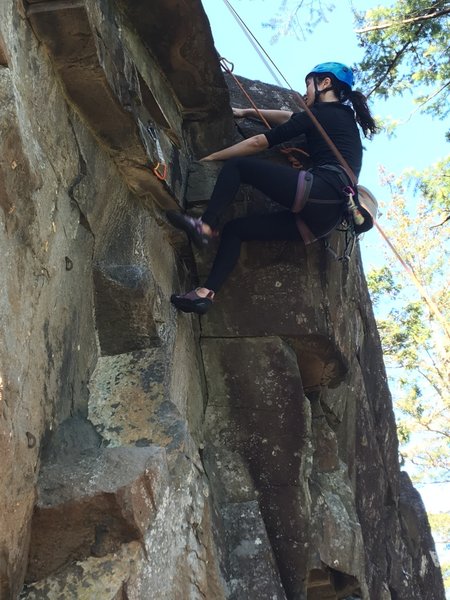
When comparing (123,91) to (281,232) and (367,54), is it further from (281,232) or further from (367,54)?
(367,54)

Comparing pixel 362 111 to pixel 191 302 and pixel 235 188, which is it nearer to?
pixel 235 188

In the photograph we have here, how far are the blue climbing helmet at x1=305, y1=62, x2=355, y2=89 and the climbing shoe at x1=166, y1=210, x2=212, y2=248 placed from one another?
143cm

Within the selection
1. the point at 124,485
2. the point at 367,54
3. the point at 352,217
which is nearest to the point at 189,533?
the point at 124,485

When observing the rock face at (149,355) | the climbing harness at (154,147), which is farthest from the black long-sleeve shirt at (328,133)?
the climbing harness at (154,147)

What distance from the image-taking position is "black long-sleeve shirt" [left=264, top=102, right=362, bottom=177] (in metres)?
4.32

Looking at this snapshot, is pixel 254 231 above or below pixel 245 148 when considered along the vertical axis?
below

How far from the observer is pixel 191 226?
396 centimetres

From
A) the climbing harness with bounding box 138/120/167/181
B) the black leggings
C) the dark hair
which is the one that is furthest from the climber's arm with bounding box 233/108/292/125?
the climbing harness with bounding box 138/120/167/181

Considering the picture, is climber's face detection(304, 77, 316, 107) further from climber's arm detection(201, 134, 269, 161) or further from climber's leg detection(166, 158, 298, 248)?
climber's leg detection(166, 158, 298, 248)

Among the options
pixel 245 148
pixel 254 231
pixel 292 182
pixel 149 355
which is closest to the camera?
pixel 149 355

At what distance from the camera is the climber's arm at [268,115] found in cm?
489

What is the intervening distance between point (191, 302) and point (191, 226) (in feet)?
1.36

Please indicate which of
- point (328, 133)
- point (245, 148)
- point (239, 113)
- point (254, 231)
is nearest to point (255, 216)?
point (254, 231)

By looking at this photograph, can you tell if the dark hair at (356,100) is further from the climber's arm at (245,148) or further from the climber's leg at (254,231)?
the climber's leg at (254,231)
